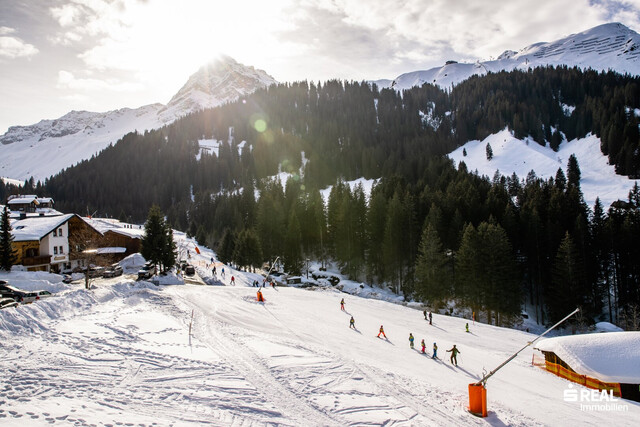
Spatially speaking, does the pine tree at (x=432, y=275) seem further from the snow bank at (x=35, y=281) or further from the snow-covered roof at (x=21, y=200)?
the snow-covered roof at (x=21, y=200)

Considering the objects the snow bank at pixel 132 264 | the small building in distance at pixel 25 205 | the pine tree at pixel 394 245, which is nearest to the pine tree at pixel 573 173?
the pine tree at pixel 394 245

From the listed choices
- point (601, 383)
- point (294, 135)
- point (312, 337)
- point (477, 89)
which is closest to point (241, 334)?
point (312, 337)

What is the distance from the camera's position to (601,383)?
22.4 metres

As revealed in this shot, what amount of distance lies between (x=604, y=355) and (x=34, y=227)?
59.6 metres

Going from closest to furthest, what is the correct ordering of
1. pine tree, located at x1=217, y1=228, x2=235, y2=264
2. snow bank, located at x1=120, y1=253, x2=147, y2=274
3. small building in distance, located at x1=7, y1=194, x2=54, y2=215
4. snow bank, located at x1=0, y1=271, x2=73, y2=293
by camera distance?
snow bank, located at x1=0, y1=271, x2=73, y2=293
snow bank, located at x1=120, y1=253, x2=147, y2=274
pine tree, located at x1=217, y1=228, x2=235, y2=264
small building in distance, located at x1=7, y1=194, x2=54, y2=215

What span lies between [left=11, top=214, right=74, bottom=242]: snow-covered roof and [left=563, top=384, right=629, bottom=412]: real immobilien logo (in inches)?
2130

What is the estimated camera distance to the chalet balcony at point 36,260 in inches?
1619

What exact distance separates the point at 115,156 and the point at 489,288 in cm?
19141

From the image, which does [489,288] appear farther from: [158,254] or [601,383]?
[158,254]

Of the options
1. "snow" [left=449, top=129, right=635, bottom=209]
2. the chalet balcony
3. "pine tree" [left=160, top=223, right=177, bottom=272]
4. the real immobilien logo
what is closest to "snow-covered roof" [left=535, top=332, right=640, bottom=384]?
the real immobilien logo

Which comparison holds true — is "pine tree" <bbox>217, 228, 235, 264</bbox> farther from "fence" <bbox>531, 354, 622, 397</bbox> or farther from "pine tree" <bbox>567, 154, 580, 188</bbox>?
"pine tree" <bbox>567, 154, 580, 188</bbox>

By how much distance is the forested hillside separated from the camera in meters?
45.2

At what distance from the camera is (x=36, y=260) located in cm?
4197

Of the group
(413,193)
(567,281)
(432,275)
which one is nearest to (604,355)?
(567,281)
